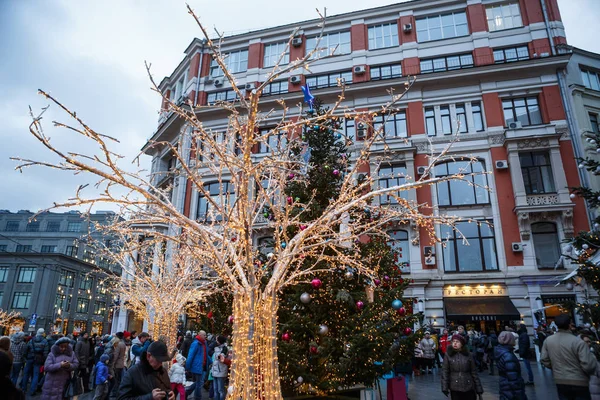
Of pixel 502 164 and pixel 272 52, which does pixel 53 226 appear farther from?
pixel 502 164

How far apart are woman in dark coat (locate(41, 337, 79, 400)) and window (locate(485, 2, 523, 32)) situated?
2770 cm

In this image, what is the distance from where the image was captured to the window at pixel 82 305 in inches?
2315

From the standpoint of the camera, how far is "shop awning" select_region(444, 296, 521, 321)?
18.5 metres

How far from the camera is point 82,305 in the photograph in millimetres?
60094

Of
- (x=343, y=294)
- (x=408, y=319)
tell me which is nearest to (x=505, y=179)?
A: (x=408, y=319)

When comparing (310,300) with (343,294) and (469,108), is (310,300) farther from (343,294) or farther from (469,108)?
(469,108)

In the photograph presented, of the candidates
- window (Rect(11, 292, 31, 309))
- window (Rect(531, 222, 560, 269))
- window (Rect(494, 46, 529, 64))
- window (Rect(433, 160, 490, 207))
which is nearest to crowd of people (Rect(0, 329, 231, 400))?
window (Rect(433, 160, 490, 207))

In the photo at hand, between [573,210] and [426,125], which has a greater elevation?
[426,125]

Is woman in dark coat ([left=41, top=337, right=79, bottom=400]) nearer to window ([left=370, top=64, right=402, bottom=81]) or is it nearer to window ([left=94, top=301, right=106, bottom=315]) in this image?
window ([left=370, top=64, right=402, bottom=81])

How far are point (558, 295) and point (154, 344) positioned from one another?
69.8 feet

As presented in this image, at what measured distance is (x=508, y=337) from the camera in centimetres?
659

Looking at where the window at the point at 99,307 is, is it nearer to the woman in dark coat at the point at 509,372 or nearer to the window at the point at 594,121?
the window at the point at 594,121

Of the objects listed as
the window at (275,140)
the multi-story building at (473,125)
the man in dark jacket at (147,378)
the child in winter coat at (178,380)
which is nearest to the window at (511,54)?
the multi-story building at (473,125)

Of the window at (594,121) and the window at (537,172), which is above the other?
the window at (594,121)
